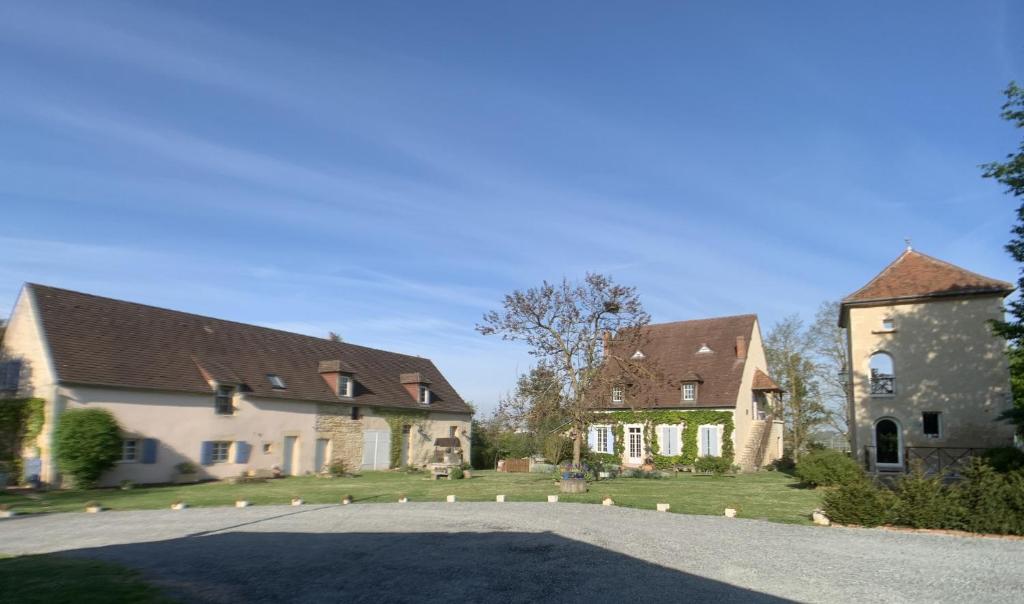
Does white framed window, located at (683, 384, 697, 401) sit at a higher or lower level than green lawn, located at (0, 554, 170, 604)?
higher

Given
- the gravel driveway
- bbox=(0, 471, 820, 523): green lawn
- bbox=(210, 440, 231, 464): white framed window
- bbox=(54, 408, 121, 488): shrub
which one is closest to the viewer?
the gravel driveway

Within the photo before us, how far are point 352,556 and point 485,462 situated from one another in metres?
29.9

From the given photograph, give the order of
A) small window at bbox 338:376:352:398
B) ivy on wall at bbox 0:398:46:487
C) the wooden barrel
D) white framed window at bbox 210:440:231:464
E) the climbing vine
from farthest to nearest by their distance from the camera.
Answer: the climbing vine < small window at bbox 338:376:352:398 < white framed window at bbox 210:440:231:464 < ivy on wall at bbox 0:398:46:487 < the wooden barrel

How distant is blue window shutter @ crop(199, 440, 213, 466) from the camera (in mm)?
25219

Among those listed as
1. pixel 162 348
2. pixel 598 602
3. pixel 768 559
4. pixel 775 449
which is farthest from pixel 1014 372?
pixel 162 348

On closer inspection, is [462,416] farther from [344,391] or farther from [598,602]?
[598,602]

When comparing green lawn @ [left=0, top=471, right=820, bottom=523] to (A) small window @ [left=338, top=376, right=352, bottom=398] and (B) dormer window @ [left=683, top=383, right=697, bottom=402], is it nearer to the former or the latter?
(A) small window @ [left=338, top=376, right=352, bottom=398]

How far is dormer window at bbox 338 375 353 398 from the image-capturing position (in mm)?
32000

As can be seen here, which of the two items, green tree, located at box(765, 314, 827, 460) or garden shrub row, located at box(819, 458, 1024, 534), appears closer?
garden shrub row, located at box(819, 458, 1024, 534)

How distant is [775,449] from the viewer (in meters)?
36.7

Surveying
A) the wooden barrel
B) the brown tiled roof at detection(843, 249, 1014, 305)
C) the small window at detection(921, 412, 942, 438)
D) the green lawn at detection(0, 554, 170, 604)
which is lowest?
the wooden barrel

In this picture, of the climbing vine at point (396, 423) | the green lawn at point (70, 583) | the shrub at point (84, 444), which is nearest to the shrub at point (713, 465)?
the climbing vine at point (396, 423)

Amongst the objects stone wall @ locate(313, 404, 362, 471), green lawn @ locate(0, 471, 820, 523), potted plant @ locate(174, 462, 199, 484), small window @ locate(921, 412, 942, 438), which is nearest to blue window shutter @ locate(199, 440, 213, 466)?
potted plant @ locate(174, 462, 199, 484)

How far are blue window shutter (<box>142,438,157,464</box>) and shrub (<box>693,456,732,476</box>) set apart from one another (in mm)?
21900
